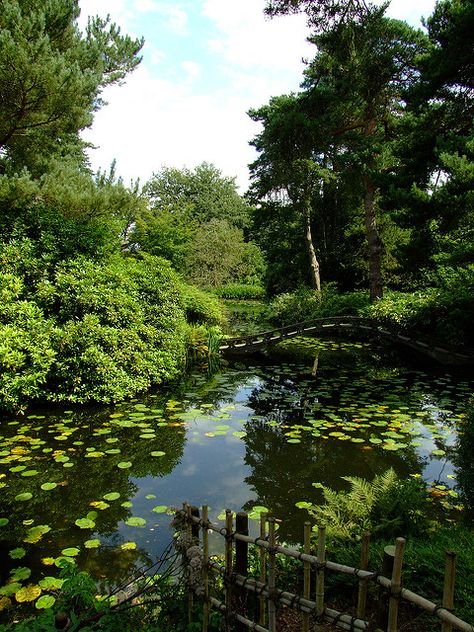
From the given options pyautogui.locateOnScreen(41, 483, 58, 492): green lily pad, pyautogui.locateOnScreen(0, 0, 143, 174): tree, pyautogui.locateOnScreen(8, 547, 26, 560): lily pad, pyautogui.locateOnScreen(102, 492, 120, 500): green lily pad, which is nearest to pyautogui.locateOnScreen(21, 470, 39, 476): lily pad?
pyautogui.locateOnScreen(41, 483, 58, 492): green lily pad

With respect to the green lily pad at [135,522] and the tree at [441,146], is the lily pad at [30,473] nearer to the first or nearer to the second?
the green lily pad at [135,522]

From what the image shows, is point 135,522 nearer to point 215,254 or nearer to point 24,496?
point 24,496

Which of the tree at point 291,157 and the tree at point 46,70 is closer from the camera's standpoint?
the tree at point 46,70

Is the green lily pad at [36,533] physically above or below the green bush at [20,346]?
below

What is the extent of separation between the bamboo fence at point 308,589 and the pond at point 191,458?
3.90 ft

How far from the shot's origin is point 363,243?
2109 centimetres

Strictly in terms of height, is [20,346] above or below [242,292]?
below

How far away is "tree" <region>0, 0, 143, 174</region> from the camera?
563cm

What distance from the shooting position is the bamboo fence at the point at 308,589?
137 centimetres

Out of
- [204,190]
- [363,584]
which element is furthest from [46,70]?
[204,190]

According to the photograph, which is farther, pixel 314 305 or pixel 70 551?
pixel 314 305

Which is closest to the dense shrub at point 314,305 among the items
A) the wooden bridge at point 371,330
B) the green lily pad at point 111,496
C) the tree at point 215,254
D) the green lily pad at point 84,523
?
the wooden bridge at point 371,330

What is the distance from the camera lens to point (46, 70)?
5.67 m

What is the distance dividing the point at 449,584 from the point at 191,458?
3892mm
